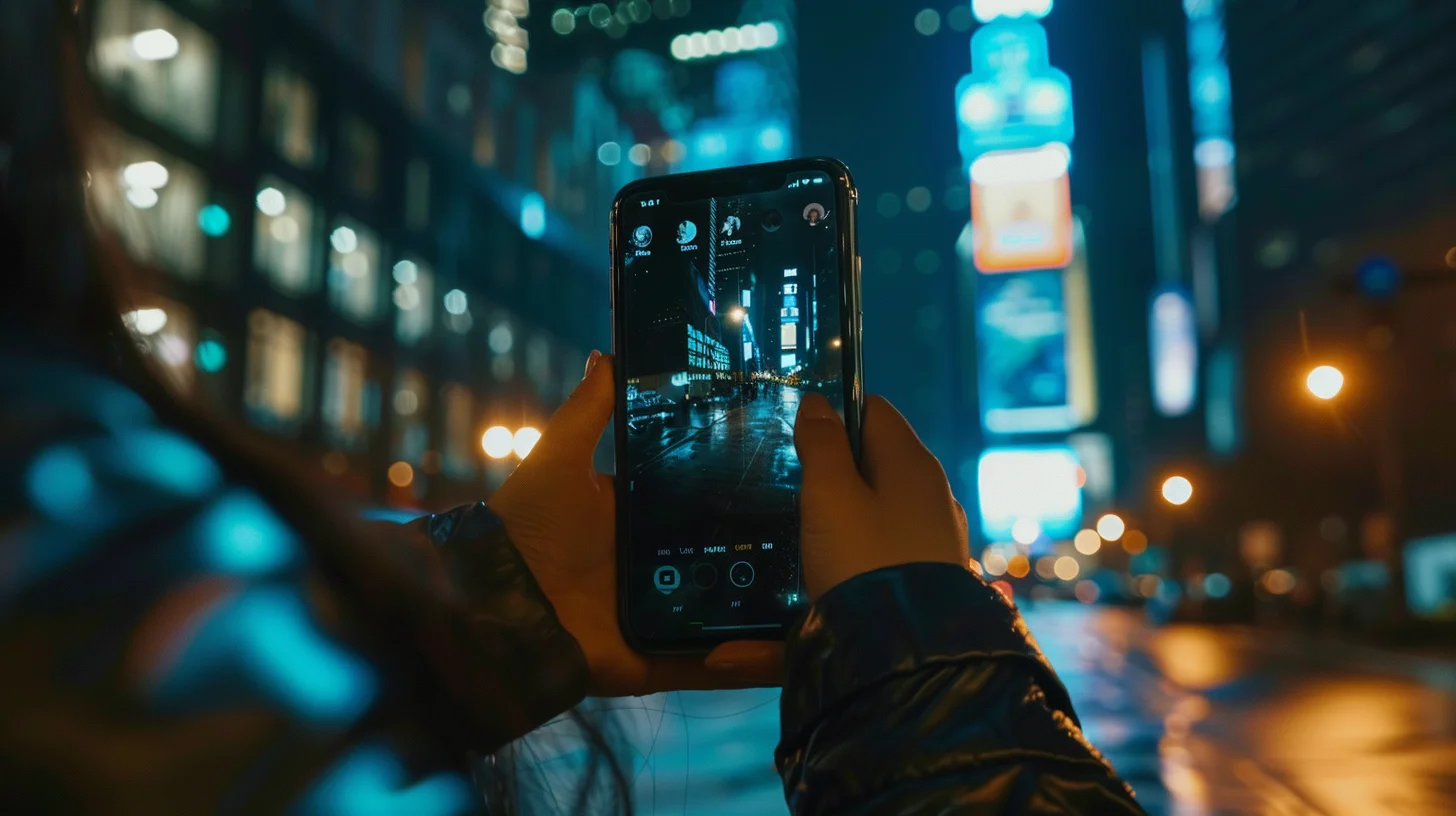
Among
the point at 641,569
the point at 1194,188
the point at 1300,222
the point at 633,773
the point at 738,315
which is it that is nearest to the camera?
the point at 633,773

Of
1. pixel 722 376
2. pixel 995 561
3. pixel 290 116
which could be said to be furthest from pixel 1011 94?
pixel 722 376

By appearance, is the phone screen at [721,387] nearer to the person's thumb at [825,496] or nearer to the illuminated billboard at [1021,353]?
the person's thumb at [825,496]

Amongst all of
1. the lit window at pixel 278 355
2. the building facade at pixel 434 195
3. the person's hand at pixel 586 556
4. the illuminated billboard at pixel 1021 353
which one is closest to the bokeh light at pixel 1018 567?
the illuminated billboard at pixel 1021 353

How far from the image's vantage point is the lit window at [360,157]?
91.3 ft

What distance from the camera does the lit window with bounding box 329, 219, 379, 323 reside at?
88.0 ft

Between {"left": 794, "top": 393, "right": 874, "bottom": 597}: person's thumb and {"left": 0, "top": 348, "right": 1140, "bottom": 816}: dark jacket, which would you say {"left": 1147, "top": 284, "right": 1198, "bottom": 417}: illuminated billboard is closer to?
{"left": 794, "top": 393, "right": 874, "bottom": 597}: person's thumb

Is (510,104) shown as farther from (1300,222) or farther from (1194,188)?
(1194,188)

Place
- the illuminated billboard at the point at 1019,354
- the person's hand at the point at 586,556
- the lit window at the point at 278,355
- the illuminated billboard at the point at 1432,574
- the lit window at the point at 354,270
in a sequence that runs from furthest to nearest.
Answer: the illuminated billboard at the point at 1019,354 < the lit window at the point at 354,270 < the illuminated billboard at the point at 1432,574 < the lit window at the point at 278,355 < the person's hand at the point at 586,556

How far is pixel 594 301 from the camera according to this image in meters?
45.2

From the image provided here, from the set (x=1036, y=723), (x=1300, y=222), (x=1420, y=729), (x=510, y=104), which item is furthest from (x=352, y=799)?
(x=1300, y=222)

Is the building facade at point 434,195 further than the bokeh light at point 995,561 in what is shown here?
No

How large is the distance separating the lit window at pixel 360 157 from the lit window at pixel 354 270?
48.0 inches

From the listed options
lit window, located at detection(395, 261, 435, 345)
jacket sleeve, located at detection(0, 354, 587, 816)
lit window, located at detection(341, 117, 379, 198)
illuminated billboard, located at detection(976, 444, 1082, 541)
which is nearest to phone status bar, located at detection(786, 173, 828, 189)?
jacket sleeve, located at detection(0, 354, 587, 816)

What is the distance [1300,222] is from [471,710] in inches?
2705
